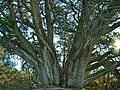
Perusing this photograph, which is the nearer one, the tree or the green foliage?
the tree

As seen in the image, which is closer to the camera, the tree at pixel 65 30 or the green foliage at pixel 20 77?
the tree at pixel 65 30

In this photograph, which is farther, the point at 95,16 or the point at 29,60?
the point at 29,60

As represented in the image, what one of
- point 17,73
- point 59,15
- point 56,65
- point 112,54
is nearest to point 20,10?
point 59,15

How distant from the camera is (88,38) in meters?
4.48

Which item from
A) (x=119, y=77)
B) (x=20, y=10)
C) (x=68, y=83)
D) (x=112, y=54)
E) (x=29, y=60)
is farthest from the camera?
(x=119, y=77)

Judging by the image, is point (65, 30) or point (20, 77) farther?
point (20, 77)

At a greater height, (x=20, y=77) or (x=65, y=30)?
(x=65, y=30)

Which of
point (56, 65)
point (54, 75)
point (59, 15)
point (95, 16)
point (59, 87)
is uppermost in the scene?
point (59, 15)

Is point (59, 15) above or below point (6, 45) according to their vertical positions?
above

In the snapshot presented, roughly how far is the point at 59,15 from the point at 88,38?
1376 mm

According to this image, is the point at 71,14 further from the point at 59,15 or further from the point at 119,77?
the point at 119,77

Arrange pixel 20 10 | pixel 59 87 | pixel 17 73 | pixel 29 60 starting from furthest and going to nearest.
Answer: pixel 17 73 → pixel 20 10 → pixel 29 60 → pixel 59 87

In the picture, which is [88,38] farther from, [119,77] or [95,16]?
[119,77]

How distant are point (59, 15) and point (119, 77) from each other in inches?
150
